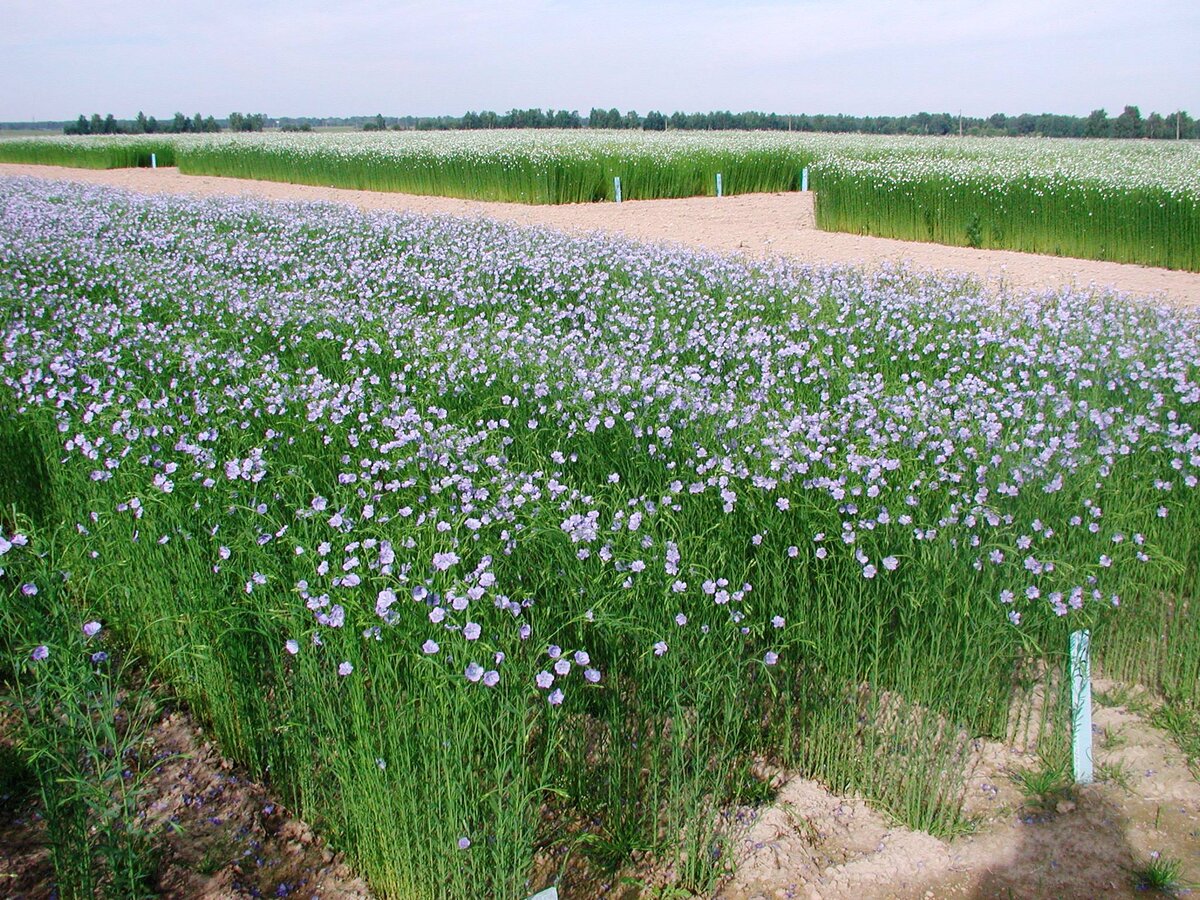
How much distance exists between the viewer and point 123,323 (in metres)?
7.36

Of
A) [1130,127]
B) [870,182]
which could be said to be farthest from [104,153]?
[1130,127]

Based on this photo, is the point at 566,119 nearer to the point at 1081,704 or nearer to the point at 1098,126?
the point at 1098,126

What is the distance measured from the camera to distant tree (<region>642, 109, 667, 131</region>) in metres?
70.6

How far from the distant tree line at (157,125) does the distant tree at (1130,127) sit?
2429 inches

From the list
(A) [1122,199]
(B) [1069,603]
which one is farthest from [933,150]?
(B) [1069,603]

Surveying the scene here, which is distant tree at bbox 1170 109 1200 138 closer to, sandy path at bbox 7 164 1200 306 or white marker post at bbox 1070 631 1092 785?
sandy path at bbox 7 164 1200 306

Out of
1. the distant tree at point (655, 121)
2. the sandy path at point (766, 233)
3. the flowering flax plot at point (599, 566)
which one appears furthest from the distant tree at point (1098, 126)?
the flowering flax plot at point (599, 566)

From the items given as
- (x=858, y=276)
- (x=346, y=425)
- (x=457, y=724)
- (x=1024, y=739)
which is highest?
(x=858, y=276)

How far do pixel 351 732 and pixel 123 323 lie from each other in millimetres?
A: 5656

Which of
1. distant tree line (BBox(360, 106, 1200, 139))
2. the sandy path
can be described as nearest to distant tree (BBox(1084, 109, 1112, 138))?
distant tree line (BBox(360, 106, 1200, 139))

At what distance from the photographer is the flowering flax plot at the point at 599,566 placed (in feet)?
9.02

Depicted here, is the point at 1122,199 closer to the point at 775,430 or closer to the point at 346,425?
the point at 775,430

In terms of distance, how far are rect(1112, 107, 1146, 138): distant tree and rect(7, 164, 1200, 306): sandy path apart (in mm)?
45840

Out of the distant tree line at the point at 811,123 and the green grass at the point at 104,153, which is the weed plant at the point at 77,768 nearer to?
the green grass at the point at 104,153
